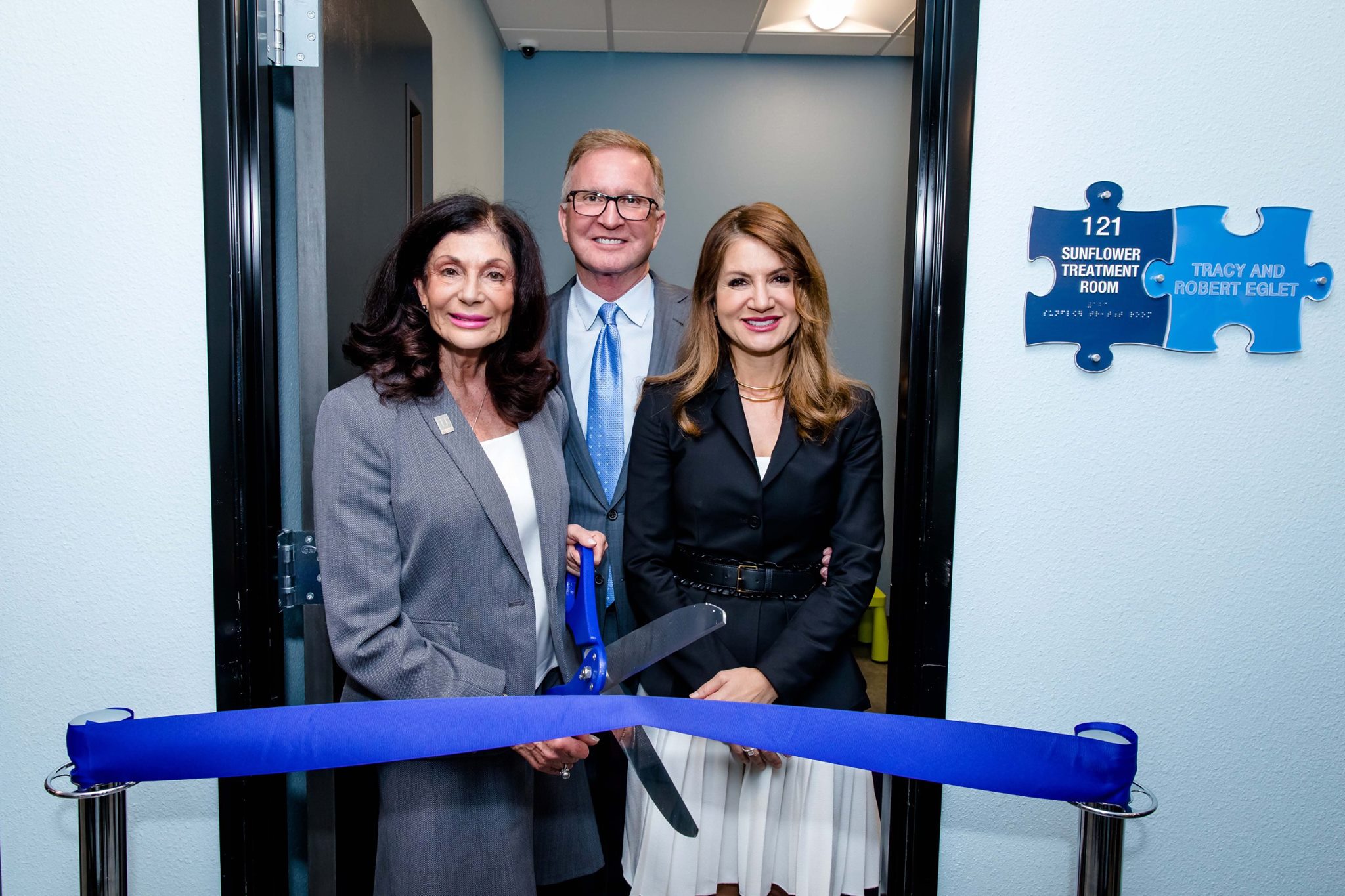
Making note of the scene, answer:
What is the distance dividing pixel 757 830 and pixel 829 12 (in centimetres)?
349

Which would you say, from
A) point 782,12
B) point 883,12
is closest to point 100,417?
point 782,12

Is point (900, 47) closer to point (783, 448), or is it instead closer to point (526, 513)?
point (783, 448)

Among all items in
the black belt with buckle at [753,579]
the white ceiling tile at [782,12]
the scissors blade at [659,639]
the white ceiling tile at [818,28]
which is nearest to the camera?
the scissors blade at [659,639]

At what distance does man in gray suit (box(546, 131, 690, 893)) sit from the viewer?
1.81 metres

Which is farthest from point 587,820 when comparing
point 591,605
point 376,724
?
point 376,724

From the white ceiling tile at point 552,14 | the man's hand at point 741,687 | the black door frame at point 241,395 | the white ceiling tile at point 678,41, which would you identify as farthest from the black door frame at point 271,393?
the white ceiling tile at point 678,41

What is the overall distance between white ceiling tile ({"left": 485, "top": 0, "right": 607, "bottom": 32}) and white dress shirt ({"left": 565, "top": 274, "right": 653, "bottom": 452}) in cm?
231

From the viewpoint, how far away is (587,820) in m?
1.60

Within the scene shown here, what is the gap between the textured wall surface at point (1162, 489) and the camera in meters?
1.39

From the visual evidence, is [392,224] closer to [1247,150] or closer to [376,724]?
[376,724]

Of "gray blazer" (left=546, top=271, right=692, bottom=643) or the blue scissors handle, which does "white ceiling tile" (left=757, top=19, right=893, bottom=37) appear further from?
the blue scissors handle

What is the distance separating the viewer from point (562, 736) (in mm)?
1175

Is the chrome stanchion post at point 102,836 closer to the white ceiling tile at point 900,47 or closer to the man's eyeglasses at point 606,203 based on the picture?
the man's eyeglasses at point 606,203

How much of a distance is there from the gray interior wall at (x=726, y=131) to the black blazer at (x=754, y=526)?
281cm
